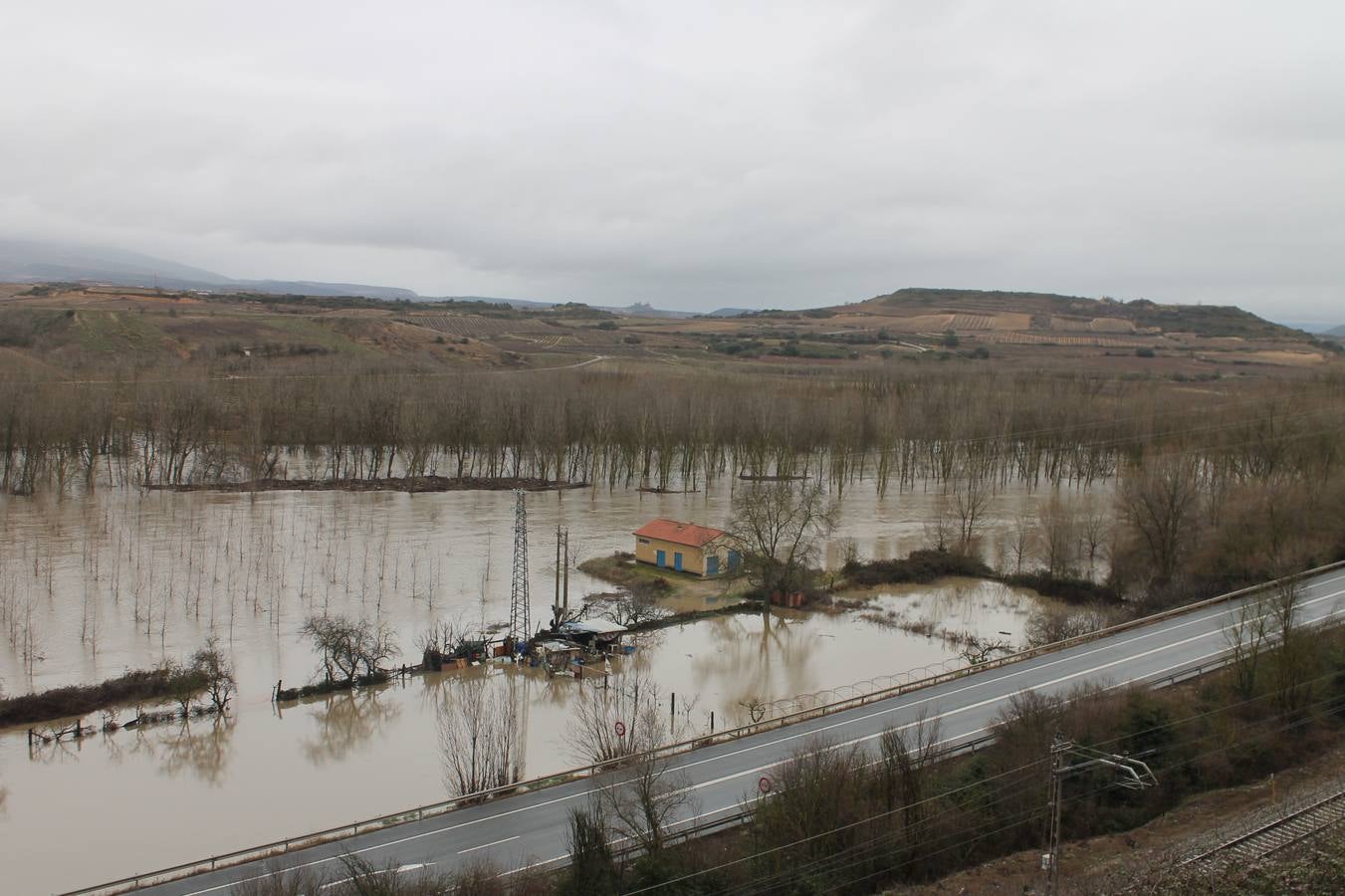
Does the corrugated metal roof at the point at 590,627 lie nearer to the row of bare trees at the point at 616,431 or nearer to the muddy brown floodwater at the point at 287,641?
the muddy brown floodwater at the point at 287,641

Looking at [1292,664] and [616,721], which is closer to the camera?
[616,721]

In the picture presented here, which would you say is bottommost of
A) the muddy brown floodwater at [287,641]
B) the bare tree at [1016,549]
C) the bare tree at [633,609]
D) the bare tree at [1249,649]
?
the muddy brown floodwater at [287,641]

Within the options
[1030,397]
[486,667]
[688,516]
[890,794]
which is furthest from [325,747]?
[1030,397]

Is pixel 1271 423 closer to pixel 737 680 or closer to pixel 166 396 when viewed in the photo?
pixel 737 680

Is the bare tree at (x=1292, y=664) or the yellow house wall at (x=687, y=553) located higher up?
the bare tree at (x=1292, y=664)

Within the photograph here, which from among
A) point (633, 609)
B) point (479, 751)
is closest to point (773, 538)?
point (633, 609)

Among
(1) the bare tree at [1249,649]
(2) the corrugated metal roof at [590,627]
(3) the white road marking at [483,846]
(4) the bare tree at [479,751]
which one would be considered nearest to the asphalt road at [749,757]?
(3) the white road marking at [483,846]

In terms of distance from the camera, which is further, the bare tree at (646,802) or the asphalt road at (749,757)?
the asphalt road at (749,757)

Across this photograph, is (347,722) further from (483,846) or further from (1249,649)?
(1249,649)
